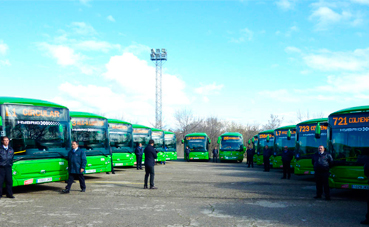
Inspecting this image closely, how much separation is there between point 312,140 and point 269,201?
6.97m

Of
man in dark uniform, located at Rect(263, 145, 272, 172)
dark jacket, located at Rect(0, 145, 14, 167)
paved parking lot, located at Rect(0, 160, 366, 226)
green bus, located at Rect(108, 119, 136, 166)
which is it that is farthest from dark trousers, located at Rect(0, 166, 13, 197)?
man in dark uniform, located at Rect(263, 145, 272, 172)

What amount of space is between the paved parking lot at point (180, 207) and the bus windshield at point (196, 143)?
2238 cm

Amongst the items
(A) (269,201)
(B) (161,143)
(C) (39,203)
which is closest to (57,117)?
(C) (39,203)

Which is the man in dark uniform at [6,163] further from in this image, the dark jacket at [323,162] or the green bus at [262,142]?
the green bus at [262,142]

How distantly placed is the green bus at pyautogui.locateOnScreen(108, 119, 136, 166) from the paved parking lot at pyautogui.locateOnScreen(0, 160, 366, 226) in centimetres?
674

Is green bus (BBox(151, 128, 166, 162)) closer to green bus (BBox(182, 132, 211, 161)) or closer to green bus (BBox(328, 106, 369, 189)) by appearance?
green bus (BBox(182, 132, 211, 161))

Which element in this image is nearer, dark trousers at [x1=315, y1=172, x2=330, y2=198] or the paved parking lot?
the paved parking lot

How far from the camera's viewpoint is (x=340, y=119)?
1080 cm

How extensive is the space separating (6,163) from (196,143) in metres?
26.2

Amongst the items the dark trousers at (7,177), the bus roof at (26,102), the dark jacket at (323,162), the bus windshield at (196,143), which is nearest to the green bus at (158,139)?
the bus windshield at (196,143)

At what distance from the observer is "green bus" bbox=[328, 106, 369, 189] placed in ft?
32.6

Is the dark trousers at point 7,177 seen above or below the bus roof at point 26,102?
below

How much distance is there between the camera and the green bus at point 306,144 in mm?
15281

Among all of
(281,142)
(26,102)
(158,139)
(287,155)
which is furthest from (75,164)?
(158,139)
